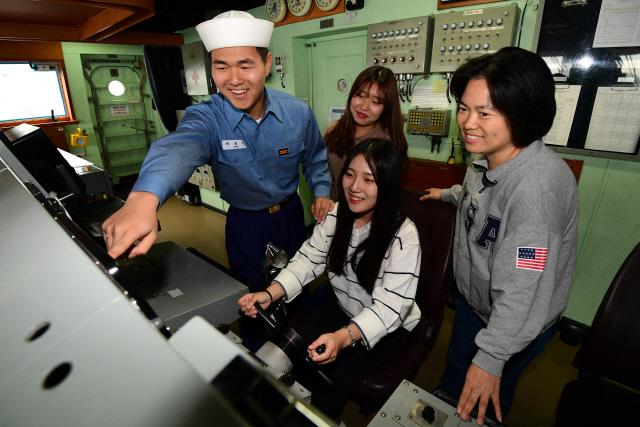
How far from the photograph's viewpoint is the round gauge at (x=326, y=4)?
2.91 metres

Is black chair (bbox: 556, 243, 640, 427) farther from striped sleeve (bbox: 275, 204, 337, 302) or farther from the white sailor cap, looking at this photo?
the white sailor cap

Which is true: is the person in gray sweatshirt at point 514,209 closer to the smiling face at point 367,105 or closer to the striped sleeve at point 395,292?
the striped sleeve at point 395,292

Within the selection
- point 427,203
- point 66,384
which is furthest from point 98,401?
point 427,203

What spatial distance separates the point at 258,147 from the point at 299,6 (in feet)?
7.43

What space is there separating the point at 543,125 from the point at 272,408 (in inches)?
43.4

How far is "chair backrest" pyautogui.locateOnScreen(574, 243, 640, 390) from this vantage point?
1095 millimetres

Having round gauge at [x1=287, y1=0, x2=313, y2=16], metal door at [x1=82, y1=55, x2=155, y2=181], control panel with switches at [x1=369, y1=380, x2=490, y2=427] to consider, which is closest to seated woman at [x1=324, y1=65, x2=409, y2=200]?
control panel with switches at [x1=369, y1=380, x2=490, y2=427]

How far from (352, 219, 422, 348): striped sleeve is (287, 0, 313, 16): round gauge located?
2.67 metres

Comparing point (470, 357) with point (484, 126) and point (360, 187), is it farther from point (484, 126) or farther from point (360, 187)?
point (484, 126)

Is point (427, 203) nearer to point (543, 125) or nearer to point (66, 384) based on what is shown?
point (543, 125)

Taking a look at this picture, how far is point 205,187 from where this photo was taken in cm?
460

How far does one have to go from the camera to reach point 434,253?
55.1 inches

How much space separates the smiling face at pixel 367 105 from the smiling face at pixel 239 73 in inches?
33.3

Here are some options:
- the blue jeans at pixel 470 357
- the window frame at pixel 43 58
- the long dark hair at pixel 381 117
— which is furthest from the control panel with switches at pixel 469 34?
the window frame at pixel 43 58
